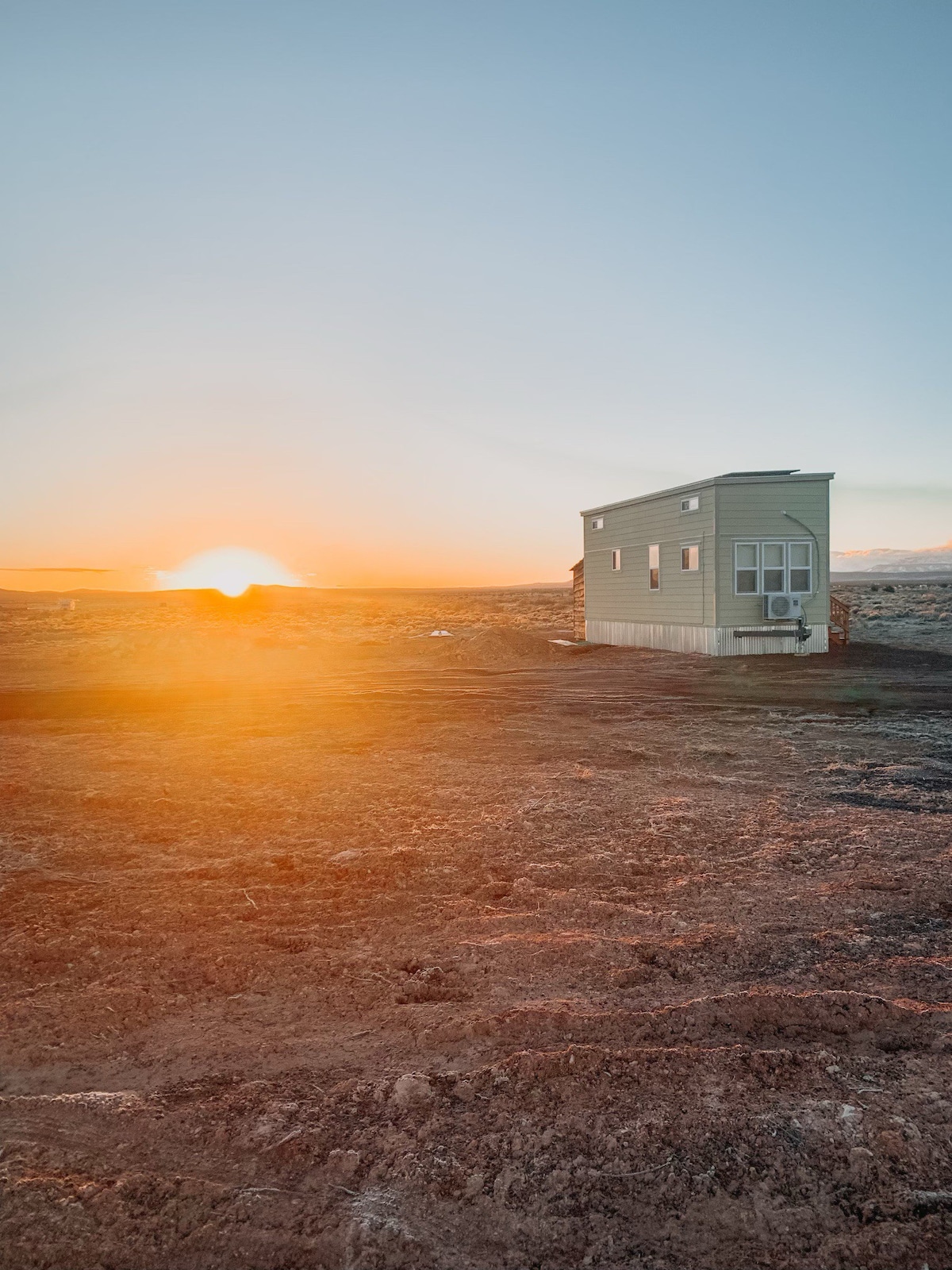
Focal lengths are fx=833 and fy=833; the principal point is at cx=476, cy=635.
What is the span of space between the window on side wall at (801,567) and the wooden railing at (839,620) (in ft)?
10.1

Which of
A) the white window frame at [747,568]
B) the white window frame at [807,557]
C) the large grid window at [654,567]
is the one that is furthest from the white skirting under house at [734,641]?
the large grid window at [654,567]

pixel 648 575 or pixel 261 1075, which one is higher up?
pixel 648 575

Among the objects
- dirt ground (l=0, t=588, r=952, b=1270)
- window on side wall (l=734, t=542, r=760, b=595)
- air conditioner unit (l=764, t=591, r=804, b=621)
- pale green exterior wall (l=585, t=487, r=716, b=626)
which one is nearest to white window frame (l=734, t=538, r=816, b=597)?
window on side wall (l=734, t=542, r=760, b=595)

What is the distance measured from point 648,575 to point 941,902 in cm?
Answer: 2079

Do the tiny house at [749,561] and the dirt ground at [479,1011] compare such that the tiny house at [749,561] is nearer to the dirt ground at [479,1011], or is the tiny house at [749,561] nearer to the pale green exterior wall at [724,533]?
the pale green exterior wall at [724,533]

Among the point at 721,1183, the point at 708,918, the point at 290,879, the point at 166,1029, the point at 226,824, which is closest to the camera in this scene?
the point at 721,1183

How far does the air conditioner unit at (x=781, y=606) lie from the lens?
2181cm

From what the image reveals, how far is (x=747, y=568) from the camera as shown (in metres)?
21.9

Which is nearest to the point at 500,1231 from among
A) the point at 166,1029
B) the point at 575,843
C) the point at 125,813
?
the point at 166,1029

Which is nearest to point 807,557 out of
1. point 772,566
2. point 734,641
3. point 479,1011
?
point 772,566

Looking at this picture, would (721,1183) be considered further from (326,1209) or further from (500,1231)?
(326,1209)

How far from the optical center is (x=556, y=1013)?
383 centimetres

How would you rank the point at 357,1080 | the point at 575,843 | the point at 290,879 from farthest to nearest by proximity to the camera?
the point at 575,843 < the point at 290,879 < the point at 357,1080

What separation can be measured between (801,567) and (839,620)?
484 cm
